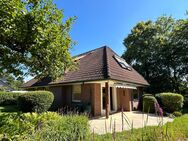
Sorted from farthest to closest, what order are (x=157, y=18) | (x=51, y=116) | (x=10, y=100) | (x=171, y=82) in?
(x=157, y=18) → (x=171, y=82) → (x=10, y=100) → (x=51, y=116)

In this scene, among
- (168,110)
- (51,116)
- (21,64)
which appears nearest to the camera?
(51,116)

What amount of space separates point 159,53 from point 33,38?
29.5 metres

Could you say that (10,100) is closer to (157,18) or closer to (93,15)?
(93,15)

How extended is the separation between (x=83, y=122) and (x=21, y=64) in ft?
17.0

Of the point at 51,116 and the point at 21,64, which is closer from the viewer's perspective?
the point at 51,116

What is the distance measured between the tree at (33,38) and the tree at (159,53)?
2616 centimetres

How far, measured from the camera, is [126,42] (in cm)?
3903

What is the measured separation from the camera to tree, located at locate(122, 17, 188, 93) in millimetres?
32094

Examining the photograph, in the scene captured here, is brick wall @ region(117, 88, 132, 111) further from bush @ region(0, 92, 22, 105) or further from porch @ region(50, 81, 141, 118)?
bush @ region(0, 92, 22, 105)

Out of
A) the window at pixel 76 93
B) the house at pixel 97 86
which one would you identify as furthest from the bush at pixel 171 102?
the window at pixel 76 93

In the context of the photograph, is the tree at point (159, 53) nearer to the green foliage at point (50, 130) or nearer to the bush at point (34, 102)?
the bush at point (34, 102)

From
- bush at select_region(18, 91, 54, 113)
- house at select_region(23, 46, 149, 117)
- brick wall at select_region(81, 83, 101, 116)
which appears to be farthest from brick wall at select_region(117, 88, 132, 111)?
bush at select_region(18, 91, 54, 113)

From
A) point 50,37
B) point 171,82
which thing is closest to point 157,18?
point 171,82

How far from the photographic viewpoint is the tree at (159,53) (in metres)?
32.1
